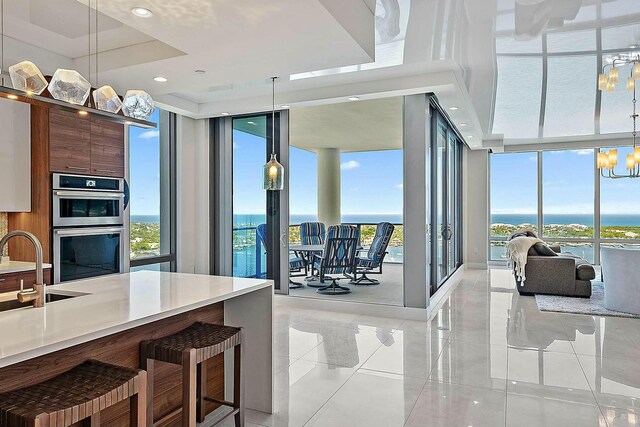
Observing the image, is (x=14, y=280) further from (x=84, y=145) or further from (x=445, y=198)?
(x=445, y=198)

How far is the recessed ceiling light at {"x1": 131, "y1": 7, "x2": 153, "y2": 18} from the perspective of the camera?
8.54 ft

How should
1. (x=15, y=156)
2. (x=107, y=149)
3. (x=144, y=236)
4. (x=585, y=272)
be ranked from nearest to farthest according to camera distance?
(x=15, y=156) → (x=107, y=149) → (x=144, y=236) → (x=585, y=272)

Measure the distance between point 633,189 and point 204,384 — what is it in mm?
10796

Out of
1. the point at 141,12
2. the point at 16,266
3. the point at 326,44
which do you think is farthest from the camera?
the point at 16,266

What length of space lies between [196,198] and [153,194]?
77 cm

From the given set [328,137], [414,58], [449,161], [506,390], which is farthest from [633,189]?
[506,390]

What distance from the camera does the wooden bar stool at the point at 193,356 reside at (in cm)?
210

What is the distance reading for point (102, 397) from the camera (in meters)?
1.64

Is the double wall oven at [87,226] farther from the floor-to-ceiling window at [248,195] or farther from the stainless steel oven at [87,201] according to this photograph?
the floor-to-ceiling window at [248,195]

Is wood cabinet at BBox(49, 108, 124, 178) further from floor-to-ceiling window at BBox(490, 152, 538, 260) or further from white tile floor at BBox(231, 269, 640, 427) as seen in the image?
floor-to-ceiling window at BBox(490, 152, 538, 260)

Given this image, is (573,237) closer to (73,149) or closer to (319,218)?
(319,218)

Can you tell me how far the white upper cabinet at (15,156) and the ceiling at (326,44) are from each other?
1.41ft

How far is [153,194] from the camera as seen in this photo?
19.4ft

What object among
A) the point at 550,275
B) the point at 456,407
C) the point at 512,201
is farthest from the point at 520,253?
the point at 456,407
